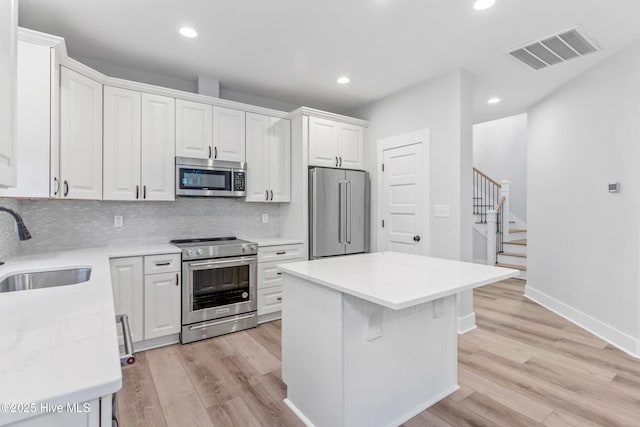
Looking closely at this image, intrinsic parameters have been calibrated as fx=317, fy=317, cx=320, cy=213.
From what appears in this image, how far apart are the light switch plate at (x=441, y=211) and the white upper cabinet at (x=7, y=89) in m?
3.28

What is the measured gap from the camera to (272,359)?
266 cm

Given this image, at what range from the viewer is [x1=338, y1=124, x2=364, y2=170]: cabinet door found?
4.11 m

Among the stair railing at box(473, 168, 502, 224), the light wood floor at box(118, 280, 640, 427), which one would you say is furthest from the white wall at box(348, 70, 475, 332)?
the stair railing at box(473, 168, 502, 224)

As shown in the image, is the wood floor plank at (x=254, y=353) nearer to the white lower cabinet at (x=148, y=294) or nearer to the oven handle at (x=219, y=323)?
the oven handle at (x=219, y=323)

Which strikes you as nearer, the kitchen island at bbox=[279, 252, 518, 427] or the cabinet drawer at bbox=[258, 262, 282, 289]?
the kitchen island at bbox=[279, 252, 518, 427]

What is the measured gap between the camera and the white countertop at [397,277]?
1376mm

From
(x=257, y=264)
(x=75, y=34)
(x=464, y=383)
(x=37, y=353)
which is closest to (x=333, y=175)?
(x=257, y=264)

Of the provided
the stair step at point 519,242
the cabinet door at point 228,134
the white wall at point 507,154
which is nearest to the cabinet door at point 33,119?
the cabinet door at point 228,134

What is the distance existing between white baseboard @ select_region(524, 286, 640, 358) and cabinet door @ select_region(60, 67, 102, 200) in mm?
4839

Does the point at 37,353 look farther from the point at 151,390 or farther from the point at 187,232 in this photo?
the point at 187,232

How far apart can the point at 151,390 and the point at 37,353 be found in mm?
1818

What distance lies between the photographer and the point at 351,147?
4199 millimetres

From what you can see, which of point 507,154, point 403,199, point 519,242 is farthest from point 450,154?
point 507,154

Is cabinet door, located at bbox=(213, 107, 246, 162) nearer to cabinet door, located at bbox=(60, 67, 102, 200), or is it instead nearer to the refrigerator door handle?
cabinet door, located at bbox=(60, 67, 102, 200)
